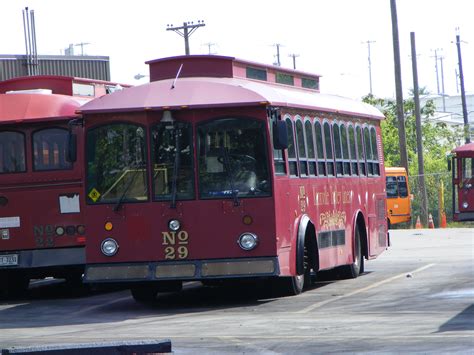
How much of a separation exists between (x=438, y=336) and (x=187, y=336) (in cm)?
264

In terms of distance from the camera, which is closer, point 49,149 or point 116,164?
point 116,164

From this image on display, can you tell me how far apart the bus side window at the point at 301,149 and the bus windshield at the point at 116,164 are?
2.48 m

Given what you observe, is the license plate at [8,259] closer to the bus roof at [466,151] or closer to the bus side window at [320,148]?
the bus side window at [320,148]

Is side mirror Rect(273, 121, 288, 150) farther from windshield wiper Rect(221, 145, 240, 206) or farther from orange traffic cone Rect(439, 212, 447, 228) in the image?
orange traffic cone Rect(439, 212, 447, 228)

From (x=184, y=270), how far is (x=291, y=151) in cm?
244

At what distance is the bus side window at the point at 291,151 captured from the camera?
17875mm

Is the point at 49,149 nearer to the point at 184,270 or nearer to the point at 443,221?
the point at 184,270

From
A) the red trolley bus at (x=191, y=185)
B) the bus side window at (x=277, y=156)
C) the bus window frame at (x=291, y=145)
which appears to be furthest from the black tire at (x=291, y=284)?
the bus side window at (x=277, y=156)

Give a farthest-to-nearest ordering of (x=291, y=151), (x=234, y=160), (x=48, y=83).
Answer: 1. (x=48, y=83)
2. (x=291, y=151)
3. (x=234, y=160)

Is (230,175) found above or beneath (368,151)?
beneath

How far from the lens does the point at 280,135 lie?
16672mm

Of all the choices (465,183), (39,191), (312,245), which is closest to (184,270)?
(312,245)

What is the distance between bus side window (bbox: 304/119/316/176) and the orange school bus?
31564 millimetres

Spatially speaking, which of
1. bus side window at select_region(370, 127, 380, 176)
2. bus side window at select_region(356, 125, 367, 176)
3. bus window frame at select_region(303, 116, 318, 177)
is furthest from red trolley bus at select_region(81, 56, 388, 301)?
bus side window at select_region(370, 127, 380, 176)
